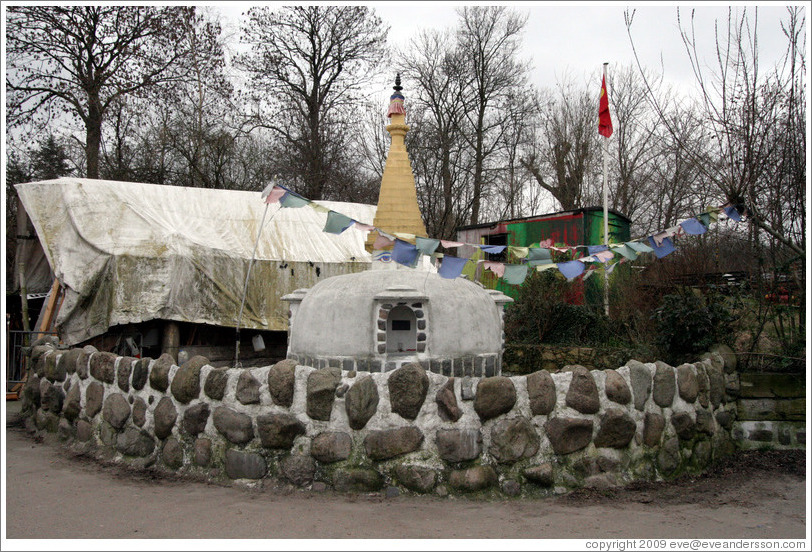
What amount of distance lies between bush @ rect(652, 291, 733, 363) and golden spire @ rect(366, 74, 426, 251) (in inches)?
141

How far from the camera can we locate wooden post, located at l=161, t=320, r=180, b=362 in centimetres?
1298

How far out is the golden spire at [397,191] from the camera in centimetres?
918

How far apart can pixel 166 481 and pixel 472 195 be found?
66.2 ft

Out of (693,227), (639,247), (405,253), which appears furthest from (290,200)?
(693,227)

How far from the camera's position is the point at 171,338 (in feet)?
42.6

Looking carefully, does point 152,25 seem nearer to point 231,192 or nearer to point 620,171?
point 231,192

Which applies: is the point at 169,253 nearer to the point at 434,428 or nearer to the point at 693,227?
the point at 434,428

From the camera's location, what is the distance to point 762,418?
6695 millimetres

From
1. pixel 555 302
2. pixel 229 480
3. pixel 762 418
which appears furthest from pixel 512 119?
pixel 229 480

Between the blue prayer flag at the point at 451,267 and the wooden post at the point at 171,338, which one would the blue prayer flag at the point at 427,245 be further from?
the wooden post at the point at 171,338

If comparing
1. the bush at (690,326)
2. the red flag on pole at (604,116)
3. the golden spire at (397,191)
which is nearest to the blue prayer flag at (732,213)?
the bush at (690,326)

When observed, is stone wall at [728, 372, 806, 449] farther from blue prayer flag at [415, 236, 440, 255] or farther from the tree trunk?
the tree trunk

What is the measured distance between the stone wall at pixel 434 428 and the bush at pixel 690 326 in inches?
53.8

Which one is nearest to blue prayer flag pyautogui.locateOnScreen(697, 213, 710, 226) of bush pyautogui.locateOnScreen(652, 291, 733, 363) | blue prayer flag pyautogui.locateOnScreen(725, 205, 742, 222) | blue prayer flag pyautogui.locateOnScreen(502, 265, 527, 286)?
blue prayer flag pyautogui.locateOnScreen(725, 205, 742, 222)
